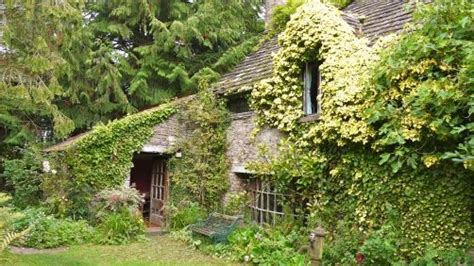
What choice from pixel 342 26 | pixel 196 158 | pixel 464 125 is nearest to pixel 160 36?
pixel 196 158

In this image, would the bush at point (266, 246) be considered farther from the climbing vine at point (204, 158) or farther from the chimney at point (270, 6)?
the chimney at point (270, 6)

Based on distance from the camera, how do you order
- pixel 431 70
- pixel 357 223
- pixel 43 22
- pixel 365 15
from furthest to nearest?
1. pixel 365 15
2. pixel 43 22
3. pixel 357 223
4. pixel 431 70

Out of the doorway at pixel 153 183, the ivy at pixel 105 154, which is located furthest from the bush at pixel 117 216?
the doorway at pixel 153 183

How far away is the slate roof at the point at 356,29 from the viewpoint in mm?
10180

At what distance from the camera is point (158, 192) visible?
14.4m

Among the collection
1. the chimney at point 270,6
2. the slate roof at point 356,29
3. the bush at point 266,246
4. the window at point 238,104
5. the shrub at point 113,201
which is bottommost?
the bush at point 266,246

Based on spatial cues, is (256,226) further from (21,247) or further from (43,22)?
(43,22)

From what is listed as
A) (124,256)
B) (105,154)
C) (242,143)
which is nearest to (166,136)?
(105,154)

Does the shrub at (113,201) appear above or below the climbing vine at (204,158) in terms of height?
below

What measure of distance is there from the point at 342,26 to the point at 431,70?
123 inches

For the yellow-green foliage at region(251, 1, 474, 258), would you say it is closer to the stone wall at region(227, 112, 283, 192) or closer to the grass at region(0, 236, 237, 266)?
the stone wall at region(227, 112, 283, 192)

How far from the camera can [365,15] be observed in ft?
38.7

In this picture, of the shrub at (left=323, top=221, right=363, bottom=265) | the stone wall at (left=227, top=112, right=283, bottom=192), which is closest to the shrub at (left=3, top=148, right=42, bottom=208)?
the stone wall at (left=227, top=112, right=283, bottom=192)

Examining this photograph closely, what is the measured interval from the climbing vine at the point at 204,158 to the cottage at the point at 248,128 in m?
0.27
